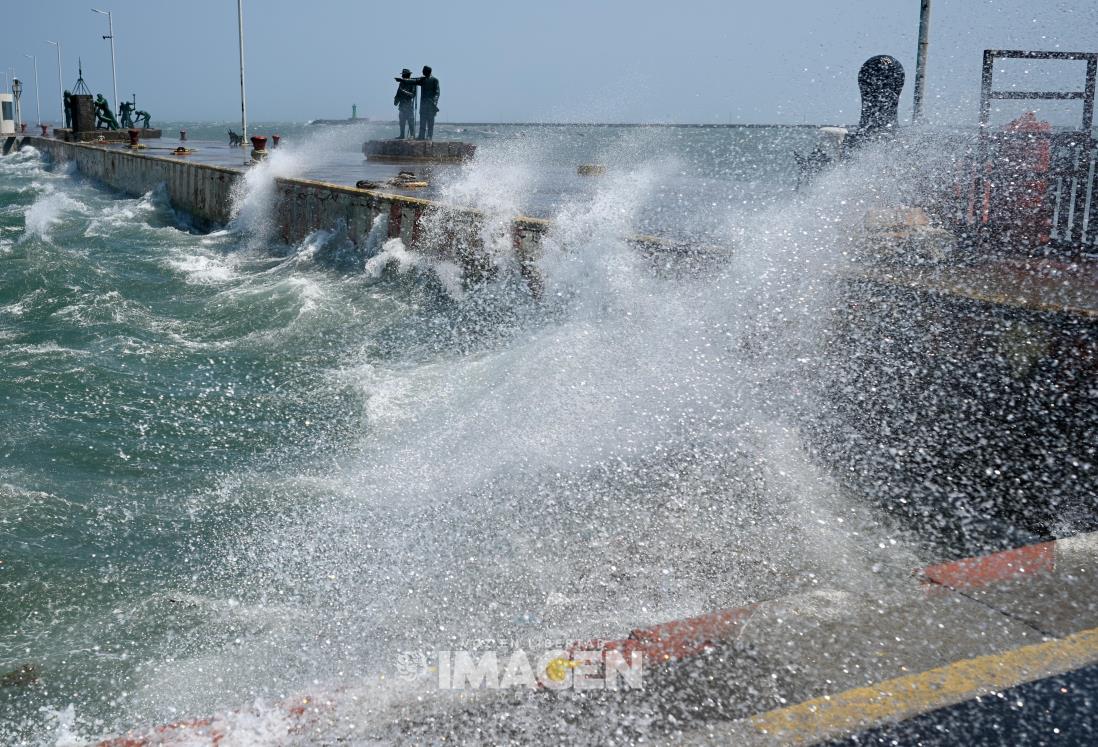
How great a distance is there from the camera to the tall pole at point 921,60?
11.2m

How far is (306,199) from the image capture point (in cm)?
1517

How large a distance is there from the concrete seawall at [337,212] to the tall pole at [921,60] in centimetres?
494

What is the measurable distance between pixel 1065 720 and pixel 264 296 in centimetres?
1066

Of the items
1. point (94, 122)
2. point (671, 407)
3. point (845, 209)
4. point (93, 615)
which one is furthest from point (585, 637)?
point (94, 122)

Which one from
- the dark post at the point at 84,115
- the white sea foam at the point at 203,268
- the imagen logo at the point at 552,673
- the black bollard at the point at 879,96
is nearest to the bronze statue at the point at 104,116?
the dark post at the point at 84,115

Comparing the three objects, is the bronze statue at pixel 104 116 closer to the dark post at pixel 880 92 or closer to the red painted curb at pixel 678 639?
the dark post at pixel 880 92

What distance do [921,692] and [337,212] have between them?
1273 cm

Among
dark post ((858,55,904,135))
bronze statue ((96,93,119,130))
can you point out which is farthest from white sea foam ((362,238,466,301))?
bronze statue ((96,93,119,130))

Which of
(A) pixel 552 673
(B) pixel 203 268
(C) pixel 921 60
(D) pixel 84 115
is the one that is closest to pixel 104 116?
(D) pixel 84 115

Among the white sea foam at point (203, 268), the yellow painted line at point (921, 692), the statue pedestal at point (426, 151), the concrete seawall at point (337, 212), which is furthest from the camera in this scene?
the statue pedestal at point (426, 151)

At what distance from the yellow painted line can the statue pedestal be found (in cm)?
2108

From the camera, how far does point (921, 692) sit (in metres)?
2.53

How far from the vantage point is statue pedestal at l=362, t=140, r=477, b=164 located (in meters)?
23.5

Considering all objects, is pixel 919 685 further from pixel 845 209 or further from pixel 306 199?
pixel 306 199
